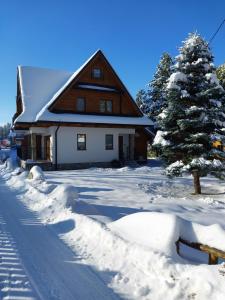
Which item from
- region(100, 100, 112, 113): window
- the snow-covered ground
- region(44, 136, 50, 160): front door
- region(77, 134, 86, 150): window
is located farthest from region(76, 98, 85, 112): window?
the snow-covered ground

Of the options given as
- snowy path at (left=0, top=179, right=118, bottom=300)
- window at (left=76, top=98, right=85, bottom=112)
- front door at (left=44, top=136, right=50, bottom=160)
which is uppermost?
window at (left=76, top=98, right=85, bottom=112)

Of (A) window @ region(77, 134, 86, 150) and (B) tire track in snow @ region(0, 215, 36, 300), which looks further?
(A) window @ region(77, 134, 86, 150)

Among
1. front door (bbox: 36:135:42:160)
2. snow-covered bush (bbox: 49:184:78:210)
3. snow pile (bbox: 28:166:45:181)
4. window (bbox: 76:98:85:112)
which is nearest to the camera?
snow-covered bush (bbox: 49:184:78:210)

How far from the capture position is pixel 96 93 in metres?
23.9

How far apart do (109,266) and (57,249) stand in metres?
1.31

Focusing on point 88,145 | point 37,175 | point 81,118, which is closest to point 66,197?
point 37,175

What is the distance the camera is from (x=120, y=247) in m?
5.35

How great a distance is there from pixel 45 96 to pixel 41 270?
68.5ft

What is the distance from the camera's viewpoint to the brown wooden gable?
885 inches

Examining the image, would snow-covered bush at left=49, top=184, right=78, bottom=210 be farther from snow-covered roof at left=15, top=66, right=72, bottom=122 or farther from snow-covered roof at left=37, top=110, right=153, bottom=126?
snow-covered roof at left=15, top=66, right=72, bottom=122

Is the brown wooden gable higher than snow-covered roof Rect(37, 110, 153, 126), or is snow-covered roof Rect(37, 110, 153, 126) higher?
the brown wooden gable

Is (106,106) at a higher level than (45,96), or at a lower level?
lower

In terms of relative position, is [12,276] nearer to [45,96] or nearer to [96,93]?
[96,93]

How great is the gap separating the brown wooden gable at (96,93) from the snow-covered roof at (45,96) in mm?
239
